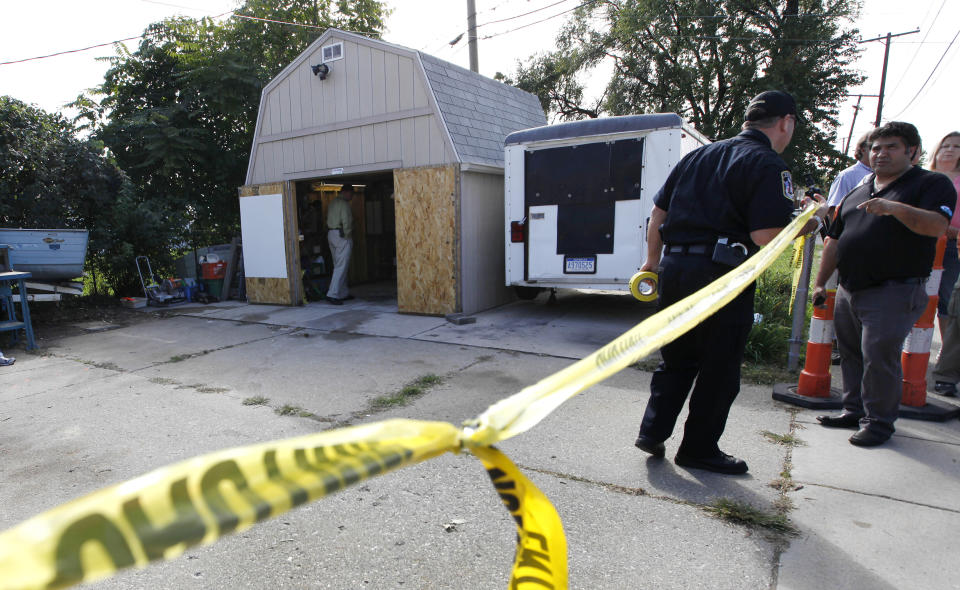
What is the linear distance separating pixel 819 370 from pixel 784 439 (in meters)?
0.94

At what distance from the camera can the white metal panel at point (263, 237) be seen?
8984 mm

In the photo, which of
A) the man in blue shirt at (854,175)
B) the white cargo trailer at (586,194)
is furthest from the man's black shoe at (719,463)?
the white cargo trailer at (586,194)

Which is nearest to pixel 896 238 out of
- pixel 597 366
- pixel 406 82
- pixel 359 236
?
pixel 597 366

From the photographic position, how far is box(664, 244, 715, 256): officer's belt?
2.62 meters

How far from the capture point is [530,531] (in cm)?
106

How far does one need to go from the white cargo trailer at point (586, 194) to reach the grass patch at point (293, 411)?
4.12 meters

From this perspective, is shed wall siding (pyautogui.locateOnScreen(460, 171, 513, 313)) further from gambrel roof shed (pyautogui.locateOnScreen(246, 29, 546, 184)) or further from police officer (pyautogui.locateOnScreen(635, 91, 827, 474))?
police officer (pyautogui.locateOnScreen(635, 91, 827, 474))

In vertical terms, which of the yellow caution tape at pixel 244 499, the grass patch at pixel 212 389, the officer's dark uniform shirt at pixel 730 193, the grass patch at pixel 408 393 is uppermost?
the officer's dark uniform shirt at pixel 730 193

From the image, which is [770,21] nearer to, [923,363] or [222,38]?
[222,38]

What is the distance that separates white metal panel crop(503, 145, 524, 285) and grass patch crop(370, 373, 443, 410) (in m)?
3.05

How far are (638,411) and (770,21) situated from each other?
73.7 feet

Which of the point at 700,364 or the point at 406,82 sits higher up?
the point at 406,82

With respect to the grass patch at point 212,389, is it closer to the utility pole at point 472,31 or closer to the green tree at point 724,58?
the utility pole at point 472,31

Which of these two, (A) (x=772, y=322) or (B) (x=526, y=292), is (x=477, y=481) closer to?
(A) (x=772, y=322)
